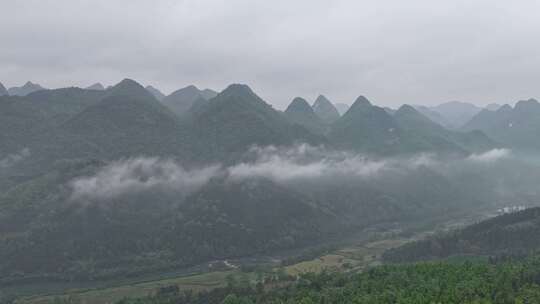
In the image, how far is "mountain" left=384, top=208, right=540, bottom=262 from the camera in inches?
4902

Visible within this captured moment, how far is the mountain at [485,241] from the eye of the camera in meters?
125

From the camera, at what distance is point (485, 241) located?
130m

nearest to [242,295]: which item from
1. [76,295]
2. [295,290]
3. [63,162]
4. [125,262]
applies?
[295,290]

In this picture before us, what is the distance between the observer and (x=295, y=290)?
296ft

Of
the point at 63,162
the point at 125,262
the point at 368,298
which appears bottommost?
the point at 368,298

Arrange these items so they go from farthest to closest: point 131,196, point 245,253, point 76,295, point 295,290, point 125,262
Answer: point 131,196 < point 245,253 < point 125,262 < point 76,295 < point 295,290

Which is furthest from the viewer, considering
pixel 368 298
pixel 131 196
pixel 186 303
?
pixel 131 196

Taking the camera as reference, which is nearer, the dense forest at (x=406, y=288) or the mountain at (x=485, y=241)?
the dense forest at (x=406, y=288)

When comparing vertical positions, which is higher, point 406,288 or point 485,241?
Result: point 485,241

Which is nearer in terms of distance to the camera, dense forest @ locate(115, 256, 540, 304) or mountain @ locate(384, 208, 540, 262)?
dense forest @ locate(115, 256, 540, 304)

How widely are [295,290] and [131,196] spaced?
102212mm

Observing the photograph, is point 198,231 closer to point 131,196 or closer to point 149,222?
point 149,222

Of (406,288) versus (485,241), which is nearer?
(406,288)

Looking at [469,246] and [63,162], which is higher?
[63,162]
